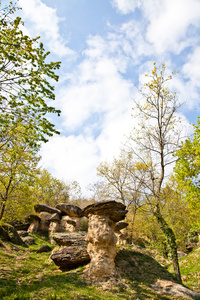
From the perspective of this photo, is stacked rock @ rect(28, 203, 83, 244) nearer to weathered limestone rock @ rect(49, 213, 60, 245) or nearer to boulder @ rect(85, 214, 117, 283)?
weathered limestone rock @ rect(49, 213, 60, 245)

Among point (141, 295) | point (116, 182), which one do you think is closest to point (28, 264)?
point (141, 295)

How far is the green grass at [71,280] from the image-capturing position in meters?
9.17

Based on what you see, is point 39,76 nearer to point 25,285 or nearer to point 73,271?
point 25,285

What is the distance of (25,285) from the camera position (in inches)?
395

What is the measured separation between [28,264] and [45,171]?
31.5 metres

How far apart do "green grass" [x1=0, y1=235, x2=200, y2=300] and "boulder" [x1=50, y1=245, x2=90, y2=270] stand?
Result: 51 cm

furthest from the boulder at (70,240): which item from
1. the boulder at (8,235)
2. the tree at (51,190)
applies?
the tree at (51,190)

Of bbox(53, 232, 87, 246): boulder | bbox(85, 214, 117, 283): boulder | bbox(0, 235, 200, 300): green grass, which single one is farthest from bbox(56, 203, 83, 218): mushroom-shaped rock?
bbox(85, 214, 117, 283): boulder

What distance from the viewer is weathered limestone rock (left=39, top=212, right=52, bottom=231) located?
29.0 meters

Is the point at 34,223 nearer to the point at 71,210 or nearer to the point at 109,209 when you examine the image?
the point at 71,210

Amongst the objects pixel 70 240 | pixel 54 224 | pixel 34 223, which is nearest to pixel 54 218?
pixel 54 224

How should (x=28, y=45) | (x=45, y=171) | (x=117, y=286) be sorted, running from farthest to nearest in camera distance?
(x=45, y=171) → (x=117, y=286) → (x=28, y=45)

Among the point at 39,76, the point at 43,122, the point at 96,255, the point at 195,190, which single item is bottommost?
the point at 96,255

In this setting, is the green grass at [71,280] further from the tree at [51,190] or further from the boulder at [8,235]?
the tree at [51,190]
